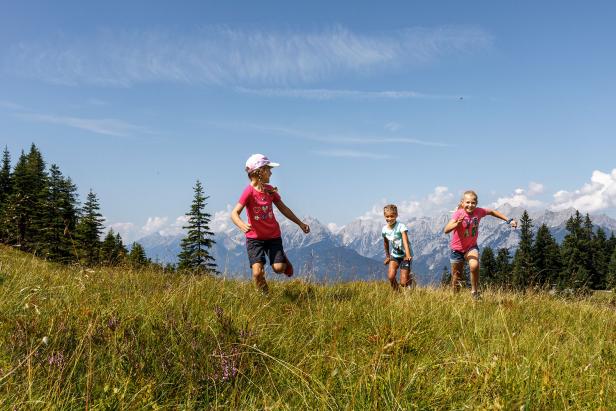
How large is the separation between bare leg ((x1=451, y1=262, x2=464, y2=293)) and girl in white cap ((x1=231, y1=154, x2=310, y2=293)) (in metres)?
3.48

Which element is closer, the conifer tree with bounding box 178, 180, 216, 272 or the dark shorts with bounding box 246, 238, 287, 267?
the dark shorts with bounding box 246, 238, 287, 267

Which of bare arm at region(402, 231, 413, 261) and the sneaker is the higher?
bare arm at region(402, 231, 413, 261)

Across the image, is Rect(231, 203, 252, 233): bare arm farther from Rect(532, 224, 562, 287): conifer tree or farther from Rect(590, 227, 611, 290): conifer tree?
Rect(590, 227, 611, 290): conifer tree

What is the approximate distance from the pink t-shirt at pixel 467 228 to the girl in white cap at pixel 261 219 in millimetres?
3891

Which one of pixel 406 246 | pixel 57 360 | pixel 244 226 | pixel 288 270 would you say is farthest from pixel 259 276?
pixel 57 360

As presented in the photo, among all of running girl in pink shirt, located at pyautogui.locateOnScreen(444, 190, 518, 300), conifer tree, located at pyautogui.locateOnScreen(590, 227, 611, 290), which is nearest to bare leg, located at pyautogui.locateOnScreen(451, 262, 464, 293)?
running girl in pink shirt, located at pyautogui.locateOnScreen(444, 190, 518, 300)

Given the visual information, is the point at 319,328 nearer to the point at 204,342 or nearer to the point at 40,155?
the point at 204,342

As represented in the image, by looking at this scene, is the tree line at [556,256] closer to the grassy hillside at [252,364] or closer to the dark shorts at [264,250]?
the dark shorts at [264,250]

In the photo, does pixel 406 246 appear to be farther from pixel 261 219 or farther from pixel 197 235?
pixel 197 235

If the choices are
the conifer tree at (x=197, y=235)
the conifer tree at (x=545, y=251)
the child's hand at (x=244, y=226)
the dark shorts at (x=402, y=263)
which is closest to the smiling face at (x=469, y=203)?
the dark shorts at (x=402, y=263)

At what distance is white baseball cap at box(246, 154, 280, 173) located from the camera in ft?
23.7

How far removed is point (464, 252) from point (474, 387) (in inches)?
278

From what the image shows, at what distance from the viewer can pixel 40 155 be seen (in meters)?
72.6

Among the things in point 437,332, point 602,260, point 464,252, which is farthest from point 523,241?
point 437,332
